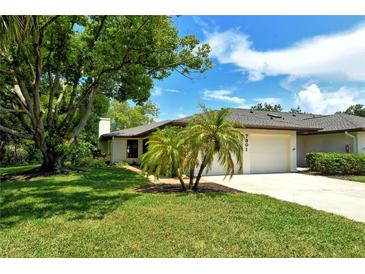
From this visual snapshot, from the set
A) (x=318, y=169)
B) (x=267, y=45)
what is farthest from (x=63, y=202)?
(x=318, y=169)

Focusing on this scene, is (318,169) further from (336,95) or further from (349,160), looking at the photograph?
(336,95)

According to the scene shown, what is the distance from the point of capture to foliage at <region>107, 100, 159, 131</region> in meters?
46.2

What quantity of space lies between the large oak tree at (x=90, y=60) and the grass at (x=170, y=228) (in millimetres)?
6867

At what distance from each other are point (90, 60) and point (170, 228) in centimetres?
1156

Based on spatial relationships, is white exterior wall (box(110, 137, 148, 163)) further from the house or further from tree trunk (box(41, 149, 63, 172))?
tree trunk (box(41, 149, 63, 172))

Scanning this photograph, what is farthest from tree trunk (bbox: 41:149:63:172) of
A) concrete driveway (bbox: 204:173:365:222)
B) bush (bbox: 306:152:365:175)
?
bush (bbox: 306:152:365:175)

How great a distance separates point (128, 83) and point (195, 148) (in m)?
8.55

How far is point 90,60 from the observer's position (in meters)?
14.2

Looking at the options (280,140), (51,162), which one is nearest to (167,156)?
(51,162)

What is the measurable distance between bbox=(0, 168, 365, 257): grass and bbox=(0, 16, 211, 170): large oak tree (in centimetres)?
687

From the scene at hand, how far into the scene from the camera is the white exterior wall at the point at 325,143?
18.4 metres

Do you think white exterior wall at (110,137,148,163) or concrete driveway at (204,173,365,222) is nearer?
concrete driveway at (204,173,365,222)

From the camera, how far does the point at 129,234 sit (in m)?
5.14

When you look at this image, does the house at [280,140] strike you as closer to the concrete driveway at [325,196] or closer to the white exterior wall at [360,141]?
the white exterior wall at [360,141]
